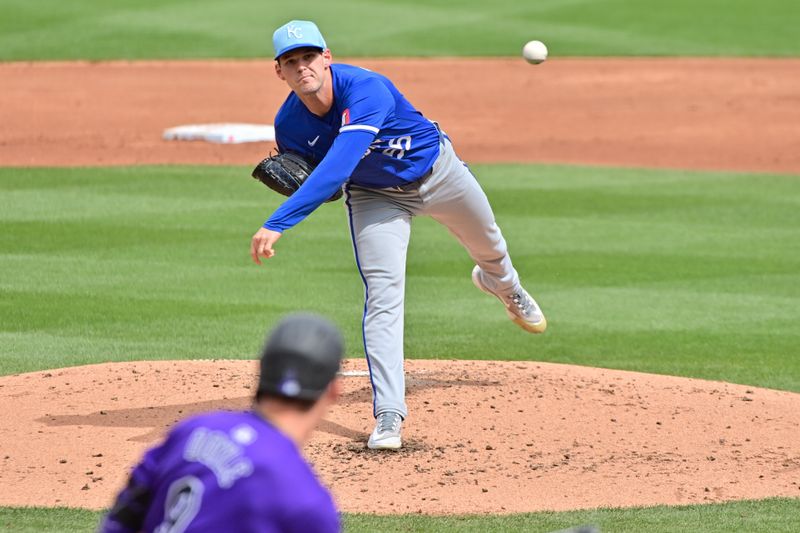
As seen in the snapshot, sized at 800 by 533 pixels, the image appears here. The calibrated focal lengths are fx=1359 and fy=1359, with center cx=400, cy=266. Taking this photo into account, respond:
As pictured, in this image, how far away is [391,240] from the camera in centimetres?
649

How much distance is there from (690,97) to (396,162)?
57.4 ft

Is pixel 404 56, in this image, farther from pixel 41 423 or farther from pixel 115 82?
pixel 41 423

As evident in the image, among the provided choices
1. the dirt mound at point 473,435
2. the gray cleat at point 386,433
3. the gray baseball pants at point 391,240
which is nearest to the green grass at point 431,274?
the dirt mound at point 473,435

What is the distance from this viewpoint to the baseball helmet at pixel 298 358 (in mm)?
2715

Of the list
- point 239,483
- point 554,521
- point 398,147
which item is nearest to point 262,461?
point 239,483

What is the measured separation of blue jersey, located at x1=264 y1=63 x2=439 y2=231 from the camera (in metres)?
5.96

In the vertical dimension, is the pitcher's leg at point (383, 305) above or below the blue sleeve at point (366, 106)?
below

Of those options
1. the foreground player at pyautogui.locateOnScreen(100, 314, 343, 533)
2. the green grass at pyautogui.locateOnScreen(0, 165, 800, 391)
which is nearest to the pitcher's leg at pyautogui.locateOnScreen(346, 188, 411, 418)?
the green grass at pyautogui.locateOnScreen(0, 165, 800, 391)

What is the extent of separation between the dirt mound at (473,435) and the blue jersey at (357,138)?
129 cm

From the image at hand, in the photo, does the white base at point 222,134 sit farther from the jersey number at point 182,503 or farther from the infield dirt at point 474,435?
the jersey number at point 182,503

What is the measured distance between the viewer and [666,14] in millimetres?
32688

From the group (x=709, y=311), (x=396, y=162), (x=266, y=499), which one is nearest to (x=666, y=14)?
(x=709, y=311)

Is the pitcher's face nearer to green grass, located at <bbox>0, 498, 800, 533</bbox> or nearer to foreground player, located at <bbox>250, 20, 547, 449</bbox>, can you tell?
foreground player, located at <bbox>250, 20, 547, 449</bbox>

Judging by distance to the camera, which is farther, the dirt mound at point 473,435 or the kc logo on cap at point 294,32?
the kc logo on cap at point 294,32
